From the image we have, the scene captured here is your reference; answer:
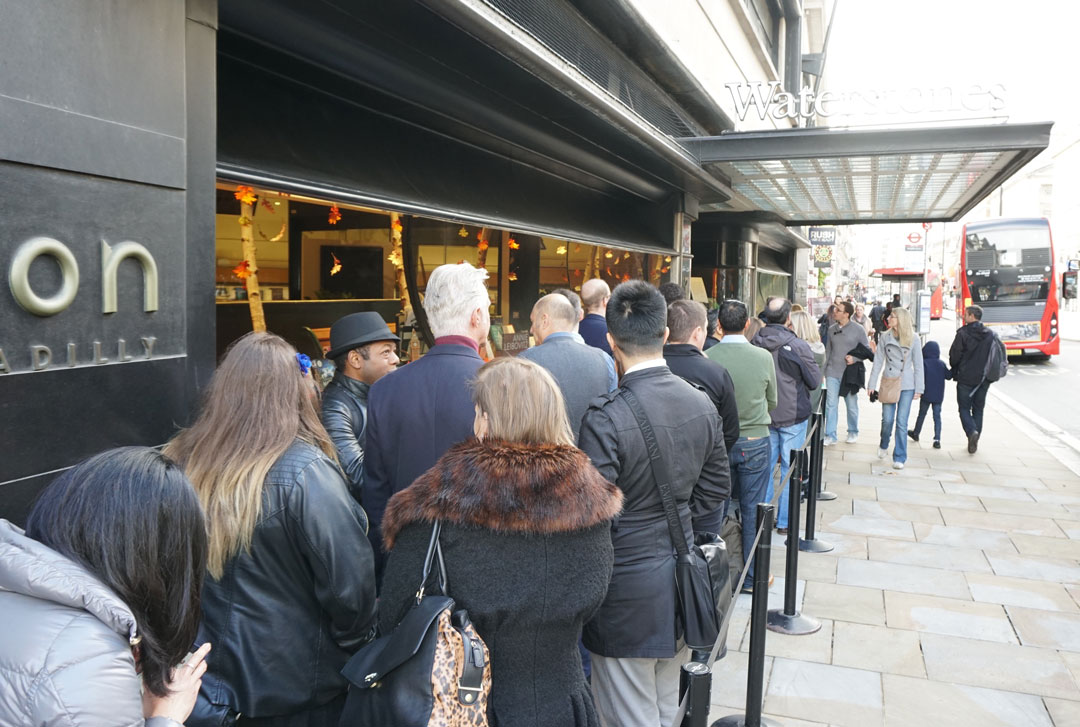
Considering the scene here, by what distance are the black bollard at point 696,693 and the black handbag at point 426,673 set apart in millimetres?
564

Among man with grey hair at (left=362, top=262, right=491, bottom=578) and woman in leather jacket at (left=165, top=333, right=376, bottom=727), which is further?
man with grey hair at (left=362, top=262, right=491, bottom=578)

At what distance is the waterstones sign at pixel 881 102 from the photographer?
28.1ft

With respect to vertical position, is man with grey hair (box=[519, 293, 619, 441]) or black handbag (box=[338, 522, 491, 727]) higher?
man with grey hair (box=[519, 293, 619, 441])

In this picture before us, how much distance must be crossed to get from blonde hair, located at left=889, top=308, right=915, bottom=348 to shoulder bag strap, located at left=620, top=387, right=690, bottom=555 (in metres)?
7.70

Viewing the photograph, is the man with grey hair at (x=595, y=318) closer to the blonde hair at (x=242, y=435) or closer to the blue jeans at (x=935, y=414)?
the blonde hair at (x=242, y=435)

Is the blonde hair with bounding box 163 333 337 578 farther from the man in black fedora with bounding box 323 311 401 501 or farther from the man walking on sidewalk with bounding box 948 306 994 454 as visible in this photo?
the man walking on sidewalk with bounding box 948 306 994 454

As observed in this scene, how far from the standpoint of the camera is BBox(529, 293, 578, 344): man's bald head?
15.1 ft

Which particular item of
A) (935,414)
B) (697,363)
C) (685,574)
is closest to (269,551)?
(685,574)

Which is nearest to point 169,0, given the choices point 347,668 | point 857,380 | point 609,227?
point 347,668

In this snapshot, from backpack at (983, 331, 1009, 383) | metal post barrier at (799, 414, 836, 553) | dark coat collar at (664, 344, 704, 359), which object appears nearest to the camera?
dark coat collar at (664, 344, 704, 359)

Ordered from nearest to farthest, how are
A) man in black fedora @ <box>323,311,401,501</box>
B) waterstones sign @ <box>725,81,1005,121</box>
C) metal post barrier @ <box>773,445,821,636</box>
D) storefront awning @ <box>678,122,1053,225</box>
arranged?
man in black fedora @ <box>323,311,401,501</box>
metal post barrier @ <box>773,445,821,636</box>
waterstones sign @ <box>725,81,1005,121</box>
storefront awning @ <box>678,122,1053,225</box>

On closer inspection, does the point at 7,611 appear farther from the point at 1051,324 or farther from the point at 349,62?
the point at 1051,324

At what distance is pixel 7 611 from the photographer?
4.18 ft

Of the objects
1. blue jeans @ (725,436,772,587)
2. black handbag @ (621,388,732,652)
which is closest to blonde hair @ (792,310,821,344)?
blue jeans @ (725,436,772,587)
